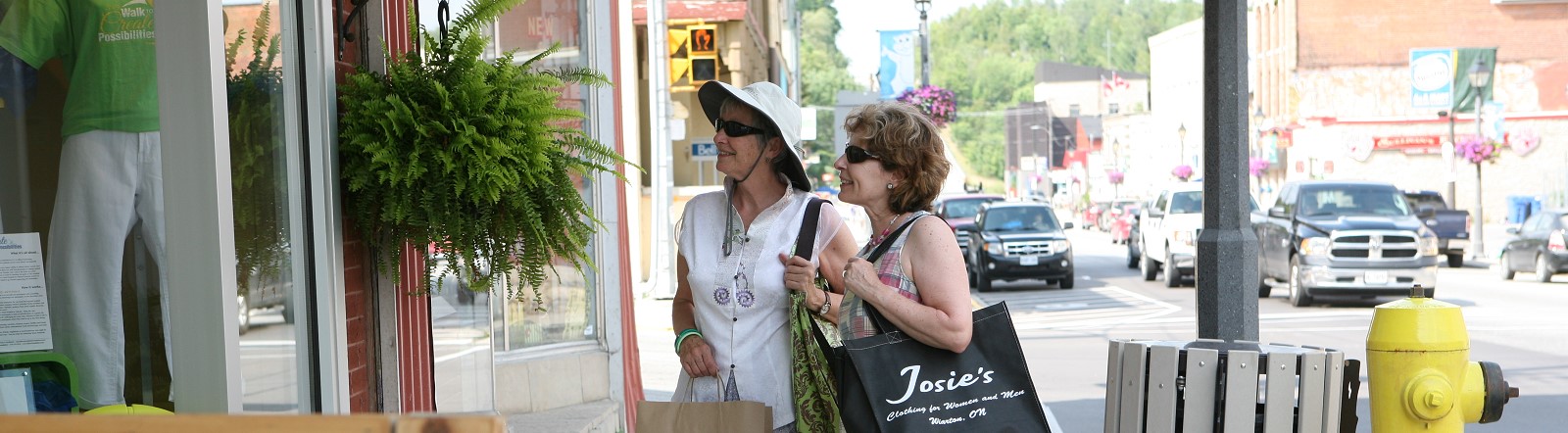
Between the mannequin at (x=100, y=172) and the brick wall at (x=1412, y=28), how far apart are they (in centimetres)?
5957

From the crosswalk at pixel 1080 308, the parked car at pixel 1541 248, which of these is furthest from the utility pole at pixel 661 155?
the parked car at pixel 1541 248

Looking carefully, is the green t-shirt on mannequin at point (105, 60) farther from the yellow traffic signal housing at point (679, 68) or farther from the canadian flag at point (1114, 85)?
the canadian flag at point (1114, 85)

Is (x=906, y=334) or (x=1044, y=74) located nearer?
(x=906, y=334)

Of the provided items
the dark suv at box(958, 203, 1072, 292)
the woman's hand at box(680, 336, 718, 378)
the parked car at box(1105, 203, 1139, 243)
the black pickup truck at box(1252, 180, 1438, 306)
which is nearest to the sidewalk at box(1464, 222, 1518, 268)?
the black pickup truck at box(1252, 180, 1438, 306)

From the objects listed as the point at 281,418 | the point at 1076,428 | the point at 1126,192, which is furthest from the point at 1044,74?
the point at 281,418

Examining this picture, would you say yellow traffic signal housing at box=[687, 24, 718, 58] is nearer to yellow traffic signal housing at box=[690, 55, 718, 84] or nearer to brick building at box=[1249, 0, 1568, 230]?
yellow traffic signal housing at box=[690, 55, 718, 84]

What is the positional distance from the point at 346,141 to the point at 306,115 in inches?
6.1

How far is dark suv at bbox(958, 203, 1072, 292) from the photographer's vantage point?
21.9 metres

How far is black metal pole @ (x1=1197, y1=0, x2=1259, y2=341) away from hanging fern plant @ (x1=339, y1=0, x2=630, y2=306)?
228cm

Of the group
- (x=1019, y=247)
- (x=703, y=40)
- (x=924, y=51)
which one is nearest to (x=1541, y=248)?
(x=1019, y=247)

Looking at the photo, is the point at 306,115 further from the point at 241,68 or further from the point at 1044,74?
the point at 1044,74

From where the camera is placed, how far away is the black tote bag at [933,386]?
3223 millimetres

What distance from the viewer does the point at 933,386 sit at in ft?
10.6

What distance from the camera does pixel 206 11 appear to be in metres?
3.14
